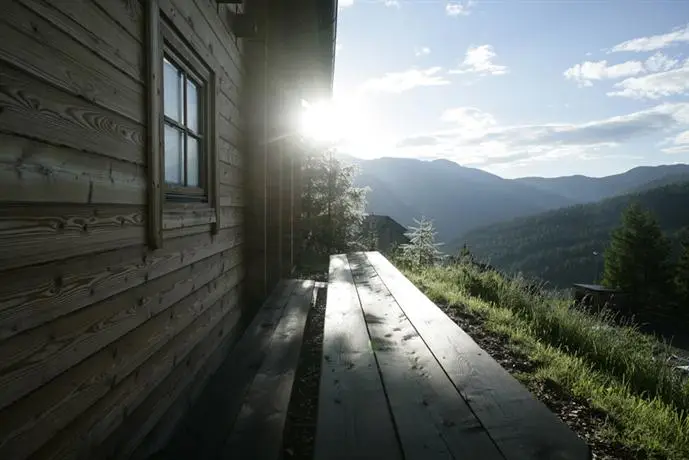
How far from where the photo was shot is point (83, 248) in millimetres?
1643

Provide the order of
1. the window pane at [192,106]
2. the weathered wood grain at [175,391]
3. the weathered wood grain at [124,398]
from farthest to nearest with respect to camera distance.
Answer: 1. the window pane at [192,106]
2. the weathered wood grain at [175,391]
3. the weathered wood grain at [124,398]

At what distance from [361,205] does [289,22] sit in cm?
1677

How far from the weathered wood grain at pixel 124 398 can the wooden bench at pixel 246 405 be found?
297 millimetres

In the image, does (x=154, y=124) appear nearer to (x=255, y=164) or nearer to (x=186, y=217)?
(x=186, y=217)

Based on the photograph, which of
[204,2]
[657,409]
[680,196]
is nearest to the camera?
→ [657,409]

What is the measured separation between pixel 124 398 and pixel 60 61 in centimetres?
142

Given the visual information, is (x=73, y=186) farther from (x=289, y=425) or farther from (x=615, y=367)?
(x=615, y=367)

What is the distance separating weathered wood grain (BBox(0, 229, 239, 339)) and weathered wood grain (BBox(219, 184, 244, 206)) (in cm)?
136

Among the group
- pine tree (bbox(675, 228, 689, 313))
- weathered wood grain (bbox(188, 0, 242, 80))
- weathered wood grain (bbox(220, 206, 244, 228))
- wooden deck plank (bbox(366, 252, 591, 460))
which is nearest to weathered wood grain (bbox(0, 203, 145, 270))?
wooden deck plank (bbox(366, 252, 591, 460))

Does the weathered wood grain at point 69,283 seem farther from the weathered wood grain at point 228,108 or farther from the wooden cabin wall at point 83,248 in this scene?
the weathered wood grain at point 228,108

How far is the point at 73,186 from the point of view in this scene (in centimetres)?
158

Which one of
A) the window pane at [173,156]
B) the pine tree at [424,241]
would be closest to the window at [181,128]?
the window pane at [173,156]

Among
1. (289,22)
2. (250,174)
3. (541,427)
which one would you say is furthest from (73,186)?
(289,22)

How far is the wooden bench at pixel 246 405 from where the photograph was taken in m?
1.47
